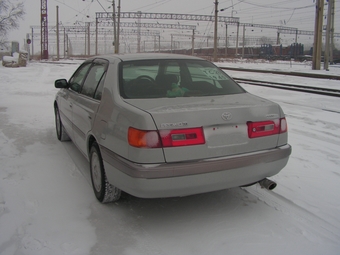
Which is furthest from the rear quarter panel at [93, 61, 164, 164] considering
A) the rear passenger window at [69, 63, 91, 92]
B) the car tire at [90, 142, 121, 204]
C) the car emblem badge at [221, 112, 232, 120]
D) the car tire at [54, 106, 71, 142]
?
the car tire at [54, 106, 71, 142]

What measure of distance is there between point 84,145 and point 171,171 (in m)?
1.57

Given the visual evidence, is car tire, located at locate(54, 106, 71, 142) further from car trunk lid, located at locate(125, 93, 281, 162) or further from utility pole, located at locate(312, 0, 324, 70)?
utility pole, located at locate(312, 0, 324, 70)

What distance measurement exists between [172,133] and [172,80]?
1.11 meters

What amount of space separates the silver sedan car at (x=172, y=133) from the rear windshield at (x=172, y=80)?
0.01m

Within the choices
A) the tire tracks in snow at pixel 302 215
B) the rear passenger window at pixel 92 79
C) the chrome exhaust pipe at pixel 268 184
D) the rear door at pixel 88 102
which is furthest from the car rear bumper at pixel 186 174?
the rear passenger window at pixel 92 79

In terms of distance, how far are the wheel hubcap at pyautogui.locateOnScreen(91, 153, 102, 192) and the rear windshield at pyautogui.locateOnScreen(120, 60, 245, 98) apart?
786 millimetres

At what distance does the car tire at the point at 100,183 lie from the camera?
11.3 ft

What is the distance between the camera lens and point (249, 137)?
312cm

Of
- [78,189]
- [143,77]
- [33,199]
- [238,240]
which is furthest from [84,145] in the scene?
[238,240]

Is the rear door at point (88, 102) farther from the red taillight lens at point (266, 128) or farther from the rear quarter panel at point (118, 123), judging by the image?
the red taillight lens at point (266, 128)

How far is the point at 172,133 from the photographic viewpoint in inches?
112

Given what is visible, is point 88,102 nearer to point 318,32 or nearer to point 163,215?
point 163,215

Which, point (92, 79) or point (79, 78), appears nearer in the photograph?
point (92, 79)

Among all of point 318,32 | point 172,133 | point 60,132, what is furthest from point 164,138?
point 318,32
